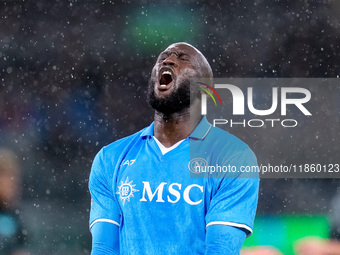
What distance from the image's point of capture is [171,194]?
10.3 feet

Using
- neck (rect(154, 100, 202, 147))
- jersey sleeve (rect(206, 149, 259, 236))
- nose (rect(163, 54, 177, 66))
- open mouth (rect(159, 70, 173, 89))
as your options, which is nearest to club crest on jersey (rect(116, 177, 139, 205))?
neck (rect(154, 100, 202, 147))

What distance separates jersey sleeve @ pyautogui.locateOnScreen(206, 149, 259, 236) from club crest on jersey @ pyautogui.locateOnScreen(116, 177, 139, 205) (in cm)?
50

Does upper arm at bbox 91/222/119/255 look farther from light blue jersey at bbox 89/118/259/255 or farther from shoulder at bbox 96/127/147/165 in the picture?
shoulder at bbox 96/127/147/165

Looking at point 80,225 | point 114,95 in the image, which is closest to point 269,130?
point 114,95

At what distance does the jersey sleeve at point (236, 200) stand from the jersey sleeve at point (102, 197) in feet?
2.07

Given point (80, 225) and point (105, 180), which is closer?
point (105, 180)

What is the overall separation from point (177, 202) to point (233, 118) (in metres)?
1.76

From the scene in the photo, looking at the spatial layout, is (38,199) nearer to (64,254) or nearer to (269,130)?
(64,254)

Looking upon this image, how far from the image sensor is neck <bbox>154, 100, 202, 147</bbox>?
3363 mm

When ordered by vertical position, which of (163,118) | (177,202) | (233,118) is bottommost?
(177,202)

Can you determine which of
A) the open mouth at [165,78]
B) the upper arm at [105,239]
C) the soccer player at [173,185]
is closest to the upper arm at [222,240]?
the soccer player at [173,185]

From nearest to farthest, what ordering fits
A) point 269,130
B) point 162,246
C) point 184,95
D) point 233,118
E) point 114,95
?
1. point 162,246
2. point 184,95
3. point 233,118
4. point 114,95
5. point 269,130

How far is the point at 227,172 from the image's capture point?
3.13 meters

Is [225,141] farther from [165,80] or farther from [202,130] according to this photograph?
[165,80]
